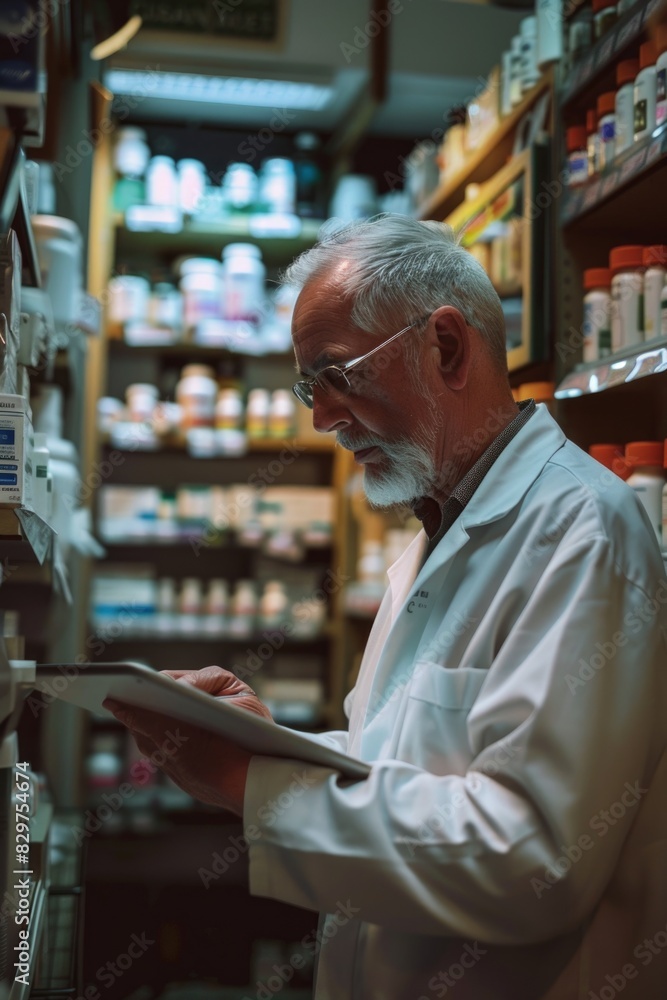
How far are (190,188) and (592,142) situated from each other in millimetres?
2757

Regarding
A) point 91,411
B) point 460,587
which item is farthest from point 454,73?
point 460,587

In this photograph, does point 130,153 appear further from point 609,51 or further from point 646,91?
point 646,91

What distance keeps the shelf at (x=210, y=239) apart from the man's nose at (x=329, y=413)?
10.6 ft

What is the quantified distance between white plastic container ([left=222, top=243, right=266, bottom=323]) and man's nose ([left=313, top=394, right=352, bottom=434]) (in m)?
3.10

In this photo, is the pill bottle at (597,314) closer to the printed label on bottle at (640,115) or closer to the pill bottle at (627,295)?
the pill bottle at (627,295)

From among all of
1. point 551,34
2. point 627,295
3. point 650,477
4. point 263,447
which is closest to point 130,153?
point 263,447

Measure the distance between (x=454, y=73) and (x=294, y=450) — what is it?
6.15 feet

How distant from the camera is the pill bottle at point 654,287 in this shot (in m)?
2.03

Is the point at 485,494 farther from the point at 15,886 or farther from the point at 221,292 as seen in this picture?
the point at 221,292

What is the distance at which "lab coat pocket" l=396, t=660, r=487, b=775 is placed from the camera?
49.9 inches

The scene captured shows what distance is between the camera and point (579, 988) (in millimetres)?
1226

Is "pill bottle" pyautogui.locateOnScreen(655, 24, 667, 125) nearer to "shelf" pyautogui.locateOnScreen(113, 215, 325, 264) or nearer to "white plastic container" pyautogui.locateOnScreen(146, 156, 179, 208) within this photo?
"shelf" pyautogui.locateOnScreen(113, 215, 325, 264)

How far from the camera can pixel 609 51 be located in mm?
2186

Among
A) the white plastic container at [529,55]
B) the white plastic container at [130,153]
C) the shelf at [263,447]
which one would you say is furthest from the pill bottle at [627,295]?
the white plastic container at [130,153]
